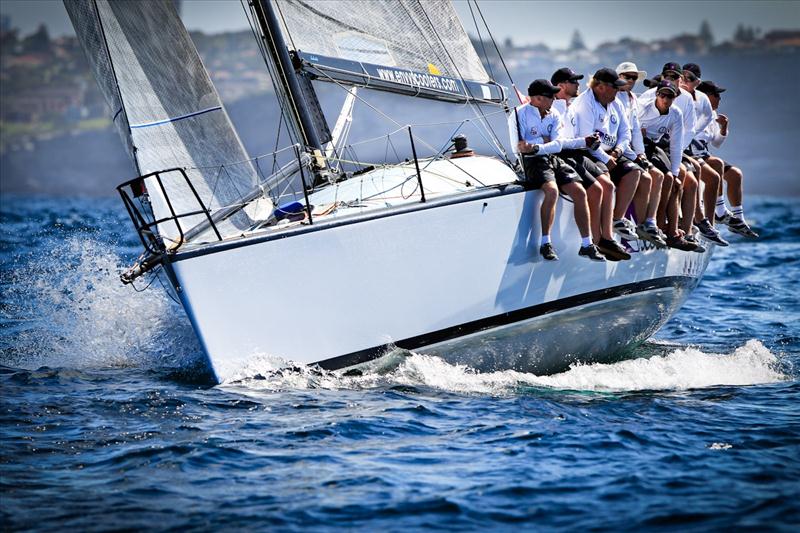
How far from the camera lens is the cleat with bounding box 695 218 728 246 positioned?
858cm

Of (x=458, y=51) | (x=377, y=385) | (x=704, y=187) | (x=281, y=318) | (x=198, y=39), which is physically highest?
(x=198, y=39)

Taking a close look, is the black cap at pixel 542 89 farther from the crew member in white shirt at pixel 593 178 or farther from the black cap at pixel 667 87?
the black cap at pixel 667 87

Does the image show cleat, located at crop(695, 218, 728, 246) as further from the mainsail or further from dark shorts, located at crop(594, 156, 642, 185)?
the mainsail

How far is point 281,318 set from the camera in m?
6.53

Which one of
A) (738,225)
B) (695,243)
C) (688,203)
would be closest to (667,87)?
(688,203)

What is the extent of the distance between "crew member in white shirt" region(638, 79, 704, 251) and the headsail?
1300mm

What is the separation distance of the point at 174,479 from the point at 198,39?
19459cm

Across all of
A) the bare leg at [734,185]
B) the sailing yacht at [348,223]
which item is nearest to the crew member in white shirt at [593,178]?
Result: the sailing yacht at [348,223]

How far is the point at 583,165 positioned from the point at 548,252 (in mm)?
772

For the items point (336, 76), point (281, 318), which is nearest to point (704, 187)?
point (336, 76)

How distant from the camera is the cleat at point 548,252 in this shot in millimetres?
7156

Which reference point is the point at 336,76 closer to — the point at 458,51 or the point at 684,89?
the point at 458,51

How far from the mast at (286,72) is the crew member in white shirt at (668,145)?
268 centimetres

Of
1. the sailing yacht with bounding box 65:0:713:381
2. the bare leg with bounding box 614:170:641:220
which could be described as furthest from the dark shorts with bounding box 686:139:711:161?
the bare leg with bounding box 614:170:641:220
